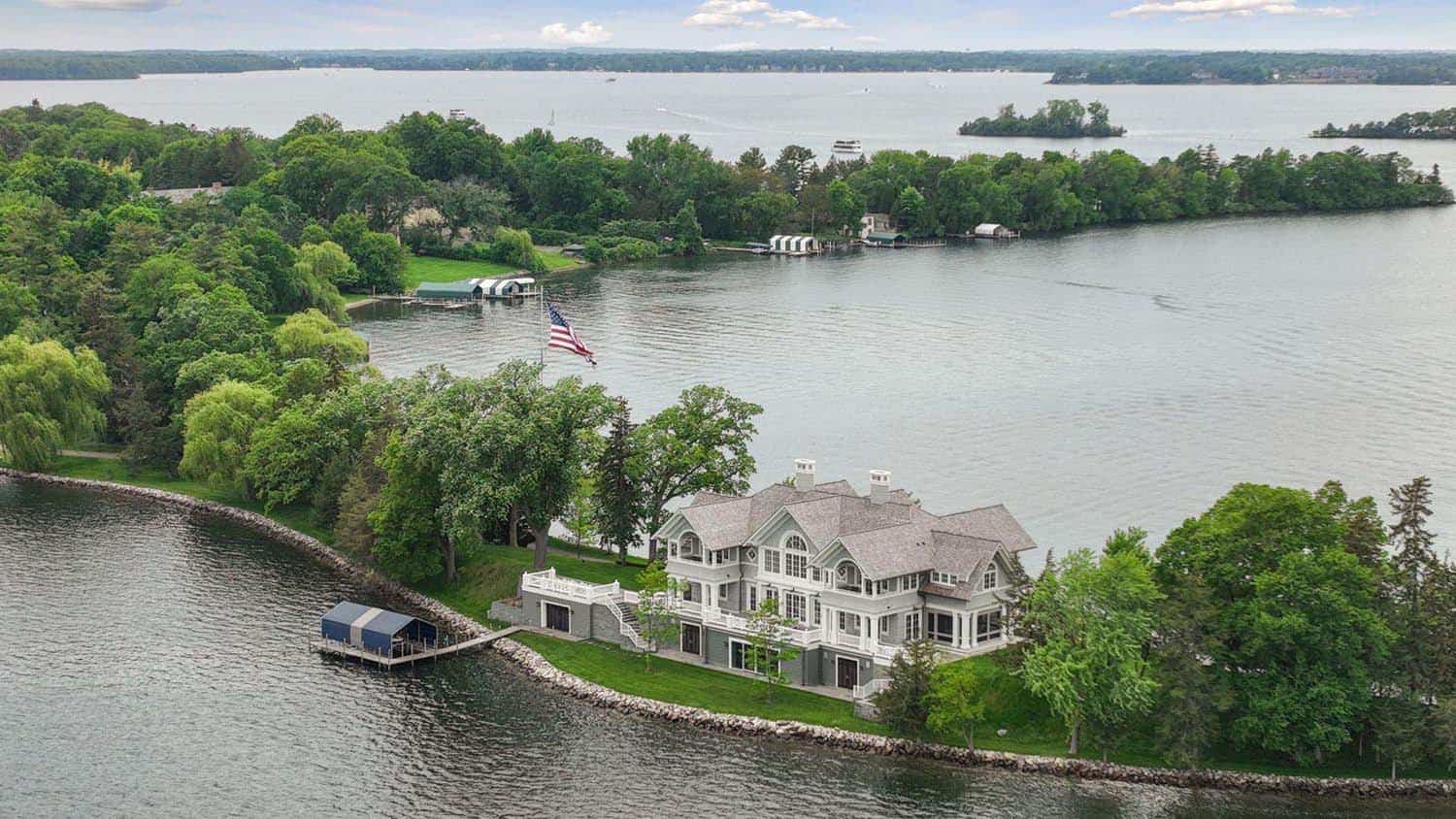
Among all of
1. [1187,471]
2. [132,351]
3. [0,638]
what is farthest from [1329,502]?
[132,351]

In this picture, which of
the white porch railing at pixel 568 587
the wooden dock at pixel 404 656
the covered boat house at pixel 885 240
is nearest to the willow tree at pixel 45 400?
the wooden dock at pixel 404 656

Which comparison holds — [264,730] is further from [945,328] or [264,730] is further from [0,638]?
[945,328]

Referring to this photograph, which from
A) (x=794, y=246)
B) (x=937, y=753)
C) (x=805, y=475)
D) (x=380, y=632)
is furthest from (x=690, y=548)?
(x=794, y=246)

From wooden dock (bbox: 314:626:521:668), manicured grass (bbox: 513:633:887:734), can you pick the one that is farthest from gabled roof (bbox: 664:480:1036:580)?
wooden dock (bbox: 314:626:521:668)

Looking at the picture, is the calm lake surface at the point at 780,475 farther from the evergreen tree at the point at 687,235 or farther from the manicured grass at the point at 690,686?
the evergreen tree at the point at 687,235

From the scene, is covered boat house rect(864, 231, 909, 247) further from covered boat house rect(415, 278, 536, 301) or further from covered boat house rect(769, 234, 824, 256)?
covered boat house rect(415, 278, 536, 301)
